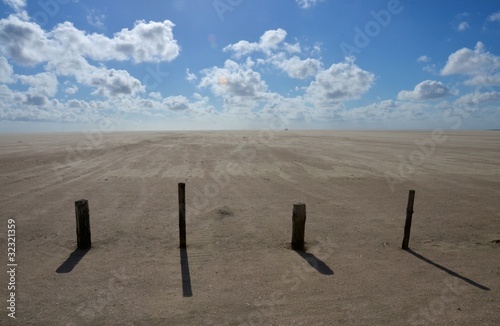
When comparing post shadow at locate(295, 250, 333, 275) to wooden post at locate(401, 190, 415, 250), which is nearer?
post shadow at locate(295, 250, 333, 275)

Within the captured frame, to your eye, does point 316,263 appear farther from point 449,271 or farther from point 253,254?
point 449,271

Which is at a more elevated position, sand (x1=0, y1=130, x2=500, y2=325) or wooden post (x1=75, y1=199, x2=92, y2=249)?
wooden post (x1=75, y1=199, x2=92, y2=249)

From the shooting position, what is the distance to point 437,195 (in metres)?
14.0

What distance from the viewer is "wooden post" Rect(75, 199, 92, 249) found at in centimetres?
809

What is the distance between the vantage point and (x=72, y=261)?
756 centimetres

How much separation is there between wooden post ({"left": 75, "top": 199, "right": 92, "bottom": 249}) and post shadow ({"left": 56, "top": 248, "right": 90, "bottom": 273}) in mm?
172

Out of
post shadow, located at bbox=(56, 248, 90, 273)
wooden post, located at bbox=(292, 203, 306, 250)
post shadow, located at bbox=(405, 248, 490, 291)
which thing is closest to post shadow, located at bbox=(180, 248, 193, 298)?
post shadow, located at bbox=(56, 248, 90, 273)

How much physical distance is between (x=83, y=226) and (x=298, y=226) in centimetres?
577

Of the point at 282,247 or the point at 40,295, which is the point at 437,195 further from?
the point at 40,295

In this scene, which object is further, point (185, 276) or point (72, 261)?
point (72, 261)

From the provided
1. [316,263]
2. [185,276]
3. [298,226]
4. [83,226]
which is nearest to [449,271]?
[316,263]

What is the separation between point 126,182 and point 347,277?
12418 mm

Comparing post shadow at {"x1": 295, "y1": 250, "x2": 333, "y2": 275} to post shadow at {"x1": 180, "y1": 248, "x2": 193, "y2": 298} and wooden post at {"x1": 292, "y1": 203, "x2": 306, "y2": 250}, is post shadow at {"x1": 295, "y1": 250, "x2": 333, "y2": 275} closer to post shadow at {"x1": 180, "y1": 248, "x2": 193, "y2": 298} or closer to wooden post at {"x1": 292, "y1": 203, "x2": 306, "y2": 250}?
wooden post at {"x1": 292, "y1": 203, "x2": 306, "y2": 250}

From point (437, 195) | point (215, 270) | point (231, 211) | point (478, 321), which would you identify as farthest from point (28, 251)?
point (437, 195)
